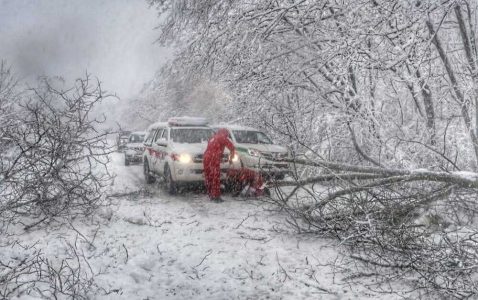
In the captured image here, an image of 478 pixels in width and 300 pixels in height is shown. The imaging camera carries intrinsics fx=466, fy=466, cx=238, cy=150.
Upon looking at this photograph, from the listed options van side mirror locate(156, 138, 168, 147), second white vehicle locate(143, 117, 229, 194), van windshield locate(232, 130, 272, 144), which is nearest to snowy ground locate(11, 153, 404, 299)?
second white vehicle locate(143, 117, 229, 194)

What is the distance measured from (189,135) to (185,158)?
5.75 ft

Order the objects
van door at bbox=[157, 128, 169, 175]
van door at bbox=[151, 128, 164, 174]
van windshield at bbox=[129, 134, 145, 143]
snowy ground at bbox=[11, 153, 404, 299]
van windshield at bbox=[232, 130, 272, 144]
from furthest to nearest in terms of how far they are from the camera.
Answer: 1. van windshield at bbox=[129, 134, 145, 143]
2. van windshield at bbox=[232, 130, 272, 144]
3. van door at bbox=[151, 128, 164, 174]
4. van door at bbox=[157, 128, 169, 175]
5. snowy ground at bbox=[11, 153, 404, 299]

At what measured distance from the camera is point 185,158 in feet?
38.5

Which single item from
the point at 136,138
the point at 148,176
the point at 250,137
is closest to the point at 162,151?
the point at 148,176

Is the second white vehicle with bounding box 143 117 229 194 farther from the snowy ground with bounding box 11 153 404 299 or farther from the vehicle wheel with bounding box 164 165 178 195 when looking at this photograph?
the snowy ground with bounding box 11 153 404 299

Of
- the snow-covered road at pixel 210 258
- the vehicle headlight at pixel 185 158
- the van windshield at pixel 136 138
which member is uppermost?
the van windshield at pixel 136 138

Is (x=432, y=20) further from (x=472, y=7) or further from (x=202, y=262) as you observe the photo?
(x=202, y=262)

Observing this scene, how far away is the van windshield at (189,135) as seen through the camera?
13.1 metres

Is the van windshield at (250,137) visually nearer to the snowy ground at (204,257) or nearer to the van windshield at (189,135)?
the van windshield at (189,135)

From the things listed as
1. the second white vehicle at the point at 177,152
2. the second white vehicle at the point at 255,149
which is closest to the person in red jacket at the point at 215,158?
the second white vehicle at the point at 177,152

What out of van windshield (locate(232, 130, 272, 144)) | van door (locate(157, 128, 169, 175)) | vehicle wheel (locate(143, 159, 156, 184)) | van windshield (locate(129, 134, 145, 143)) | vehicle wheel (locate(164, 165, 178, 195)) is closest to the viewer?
vehicle wheel (locate(164, 165, 178, 195))

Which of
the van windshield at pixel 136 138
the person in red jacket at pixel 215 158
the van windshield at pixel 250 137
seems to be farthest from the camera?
the van windshield at pixel 136 138

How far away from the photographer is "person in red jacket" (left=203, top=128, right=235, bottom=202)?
35.2ft

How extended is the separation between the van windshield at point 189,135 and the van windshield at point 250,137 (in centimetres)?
89
